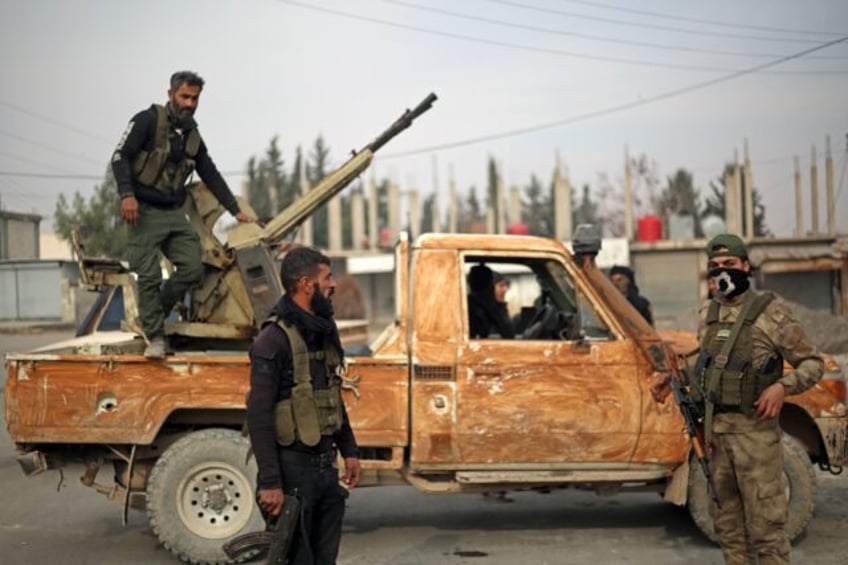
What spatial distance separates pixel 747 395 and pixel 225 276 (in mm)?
3891

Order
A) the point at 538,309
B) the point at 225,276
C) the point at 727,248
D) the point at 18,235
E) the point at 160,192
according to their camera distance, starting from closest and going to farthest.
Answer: the point at 727,248
the point at 160,192
the point at 225,276
the point at 538,309
the point at 18,235

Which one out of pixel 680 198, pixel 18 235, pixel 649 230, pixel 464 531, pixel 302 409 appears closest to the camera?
pixel 302 409

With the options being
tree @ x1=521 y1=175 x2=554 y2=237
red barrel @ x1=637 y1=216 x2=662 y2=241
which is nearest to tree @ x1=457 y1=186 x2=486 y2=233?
tree @ x1=521 y1=175 x2=554 y2=237

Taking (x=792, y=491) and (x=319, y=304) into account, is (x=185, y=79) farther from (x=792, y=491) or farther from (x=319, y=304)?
(x=792, y=491)

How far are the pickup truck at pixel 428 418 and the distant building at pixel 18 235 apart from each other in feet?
83.0

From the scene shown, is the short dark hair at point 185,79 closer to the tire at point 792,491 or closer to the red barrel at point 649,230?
the tire at point 792,491

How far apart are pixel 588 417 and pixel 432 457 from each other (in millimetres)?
1026

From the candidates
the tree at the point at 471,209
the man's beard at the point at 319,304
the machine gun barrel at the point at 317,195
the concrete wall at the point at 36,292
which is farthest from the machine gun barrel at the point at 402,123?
the tree at the point at 471,209

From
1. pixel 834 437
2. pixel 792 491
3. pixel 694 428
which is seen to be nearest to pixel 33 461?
pixel 694 428

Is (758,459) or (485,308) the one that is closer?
(758,459)

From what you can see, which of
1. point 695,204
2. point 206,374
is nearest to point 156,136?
point 206,374

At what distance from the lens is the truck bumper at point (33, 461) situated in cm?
612

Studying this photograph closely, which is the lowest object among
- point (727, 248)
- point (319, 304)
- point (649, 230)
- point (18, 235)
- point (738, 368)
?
point (738, 368)

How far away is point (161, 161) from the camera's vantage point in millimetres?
6504
